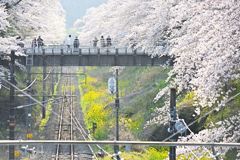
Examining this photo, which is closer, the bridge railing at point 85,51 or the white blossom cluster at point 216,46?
the white blossom cluster at point 216,46

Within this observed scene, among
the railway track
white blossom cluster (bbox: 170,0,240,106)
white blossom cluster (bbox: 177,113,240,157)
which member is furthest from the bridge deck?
white blossom cluster (bbox: 177,113,240,157)

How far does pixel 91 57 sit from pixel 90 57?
0.05 meters

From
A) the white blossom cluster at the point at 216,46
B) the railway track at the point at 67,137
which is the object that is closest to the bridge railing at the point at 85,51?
the railway track at the point at 67,137

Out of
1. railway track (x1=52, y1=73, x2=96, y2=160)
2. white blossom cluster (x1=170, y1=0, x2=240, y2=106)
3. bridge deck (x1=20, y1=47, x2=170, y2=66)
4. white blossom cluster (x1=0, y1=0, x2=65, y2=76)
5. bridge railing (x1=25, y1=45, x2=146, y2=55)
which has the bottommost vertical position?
railway track (x1=52, y1=73, x2=96, y2=160)

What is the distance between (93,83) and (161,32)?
2458 centimetres

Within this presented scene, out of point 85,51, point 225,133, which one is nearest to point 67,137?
point 85,51

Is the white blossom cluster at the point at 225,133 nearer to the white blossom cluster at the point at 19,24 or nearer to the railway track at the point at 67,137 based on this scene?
the railway track at the point at 67,137

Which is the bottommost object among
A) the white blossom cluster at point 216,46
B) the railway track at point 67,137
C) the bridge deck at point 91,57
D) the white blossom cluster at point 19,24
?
the railway track at point 67,137

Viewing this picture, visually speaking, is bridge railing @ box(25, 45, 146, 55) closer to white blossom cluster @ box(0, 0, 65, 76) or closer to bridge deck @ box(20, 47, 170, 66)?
bridge deck @ box(20, 47, 170, 66)

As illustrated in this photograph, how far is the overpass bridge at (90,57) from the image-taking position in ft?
94.3

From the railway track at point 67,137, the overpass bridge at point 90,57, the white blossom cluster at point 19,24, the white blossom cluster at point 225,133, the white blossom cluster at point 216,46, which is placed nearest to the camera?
the white blossom cluster at point 216,46

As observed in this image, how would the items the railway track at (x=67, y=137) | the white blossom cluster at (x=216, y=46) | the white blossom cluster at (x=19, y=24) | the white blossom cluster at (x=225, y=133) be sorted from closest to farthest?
the white blossom cluster at (x=216, y=46) < the white blossom cluster at (x=225, y=133) < the railway track at (x=67, y=137) < the white blossom cluster at (x=19, y=24)

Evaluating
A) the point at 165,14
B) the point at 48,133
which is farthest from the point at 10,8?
the point at 165,14

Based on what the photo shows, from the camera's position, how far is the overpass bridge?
2875 cm
